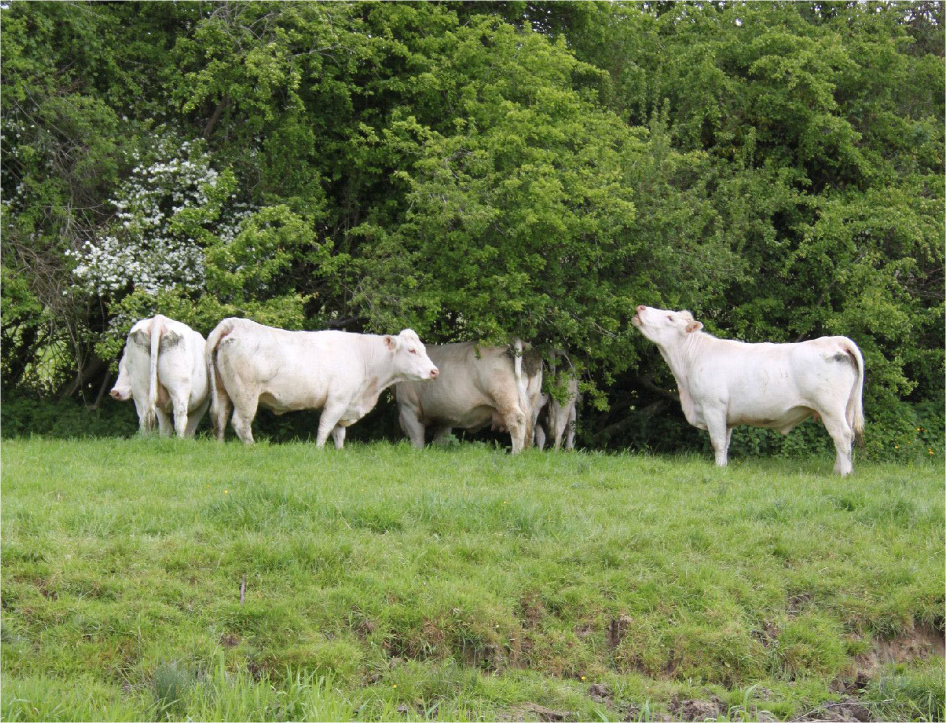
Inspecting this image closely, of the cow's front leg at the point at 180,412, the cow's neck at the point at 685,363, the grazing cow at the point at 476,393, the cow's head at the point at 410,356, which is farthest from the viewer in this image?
the grazing cow at the point at 476,393

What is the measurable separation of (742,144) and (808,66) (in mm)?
1731

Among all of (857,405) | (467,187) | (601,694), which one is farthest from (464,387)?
(601,694)

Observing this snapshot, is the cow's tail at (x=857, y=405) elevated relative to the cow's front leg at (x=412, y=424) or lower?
elevated

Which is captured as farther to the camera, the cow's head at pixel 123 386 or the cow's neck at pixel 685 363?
the cow's neck at pixel 685 363

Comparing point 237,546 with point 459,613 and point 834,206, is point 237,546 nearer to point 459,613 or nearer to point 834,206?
point 459,613

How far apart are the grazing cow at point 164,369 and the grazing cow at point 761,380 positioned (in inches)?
232

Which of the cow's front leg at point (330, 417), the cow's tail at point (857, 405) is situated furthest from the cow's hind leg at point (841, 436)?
the cow's front leg at point (330, 417)

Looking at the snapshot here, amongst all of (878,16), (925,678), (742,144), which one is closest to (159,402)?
(925,678)

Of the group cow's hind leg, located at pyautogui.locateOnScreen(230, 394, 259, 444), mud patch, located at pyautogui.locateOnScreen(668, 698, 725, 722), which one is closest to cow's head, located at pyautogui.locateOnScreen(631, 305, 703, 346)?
cow's hind leg, located at pyautogui.locateOnScreen(230, 394, 259, 444)

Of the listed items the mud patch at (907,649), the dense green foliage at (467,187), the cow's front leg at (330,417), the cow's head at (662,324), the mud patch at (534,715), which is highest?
the dense green foliage at (467,187)

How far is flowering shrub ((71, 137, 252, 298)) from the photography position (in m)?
15.5

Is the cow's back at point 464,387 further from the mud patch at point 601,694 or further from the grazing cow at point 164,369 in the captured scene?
the mud patch at point 601,694

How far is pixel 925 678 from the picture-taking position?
26.7 feet

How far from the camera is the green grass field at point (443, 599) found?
7.51 metres
